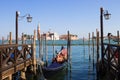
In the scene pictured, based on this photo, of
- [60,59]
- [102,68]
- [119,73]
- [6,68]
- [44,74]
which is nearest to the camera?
[119,73]

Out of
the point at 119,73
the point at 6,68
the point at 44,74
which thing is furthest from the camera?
the point at 44,74

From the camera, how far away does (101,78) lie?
1438cm

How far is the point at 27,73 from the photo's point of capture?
15336mm

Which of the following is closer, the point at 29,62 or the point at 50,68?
the point at 29,62

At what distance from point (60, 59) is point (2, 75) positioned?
34.9 feet

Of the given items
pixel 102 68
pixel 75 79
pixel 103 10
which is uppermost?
pixel 103 10

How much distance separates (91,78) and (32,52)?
14.7 feet

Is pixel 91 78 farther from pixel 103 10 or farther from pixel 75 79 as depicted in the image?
pixel 103 10

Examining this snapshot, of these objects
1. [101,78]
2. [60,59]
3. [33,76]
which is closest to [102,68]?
[101,78]

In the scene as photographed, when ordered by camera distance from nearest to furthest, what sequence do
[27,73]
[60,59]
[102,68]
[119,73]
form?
1. [119,73]
2. [102,68]
3. [27,73]
4. [60,59]

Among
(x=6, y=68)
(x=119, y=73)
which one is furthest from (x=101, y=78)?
(x=6, y=68)

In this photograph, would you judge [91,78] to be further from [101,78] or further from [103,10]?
[103,10]

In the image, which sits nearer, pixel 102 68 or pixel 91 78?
pixel 102 68

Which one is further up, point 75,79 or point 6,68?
point 6,68
